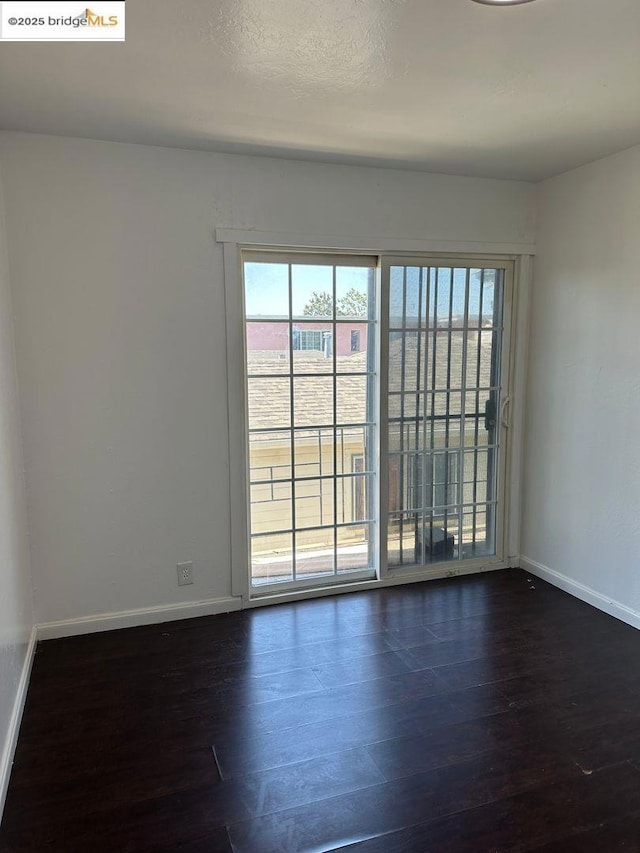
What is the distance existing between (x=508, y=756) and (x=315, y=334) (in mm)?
2295

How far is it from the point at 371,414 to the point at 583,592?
5.43ft

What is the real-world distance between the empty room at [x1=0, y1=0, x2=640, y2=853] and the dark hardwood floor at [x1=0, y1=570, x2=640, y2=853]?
0.02m

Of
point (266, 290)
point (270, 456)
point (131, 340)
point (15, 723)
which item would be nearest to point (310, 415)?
point (270, 456)

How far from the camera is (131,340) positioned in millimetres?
2961

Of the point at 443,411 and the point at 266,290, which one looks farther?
the point at 443,411

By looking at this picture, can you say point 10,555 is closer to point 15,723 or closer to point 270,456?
point 15,723

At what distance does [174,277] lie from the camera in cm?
300

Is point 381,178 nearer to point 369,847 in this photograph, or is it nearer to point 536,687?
point 536,687

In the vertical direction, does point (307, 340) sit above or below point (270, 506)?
above

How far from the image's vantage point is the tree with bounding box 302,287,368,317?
11.0ft

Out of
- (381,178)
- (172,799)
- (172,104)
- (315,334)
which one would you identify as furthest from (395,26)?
(172,799)

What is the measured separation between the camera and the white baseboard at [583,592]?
122 inches
